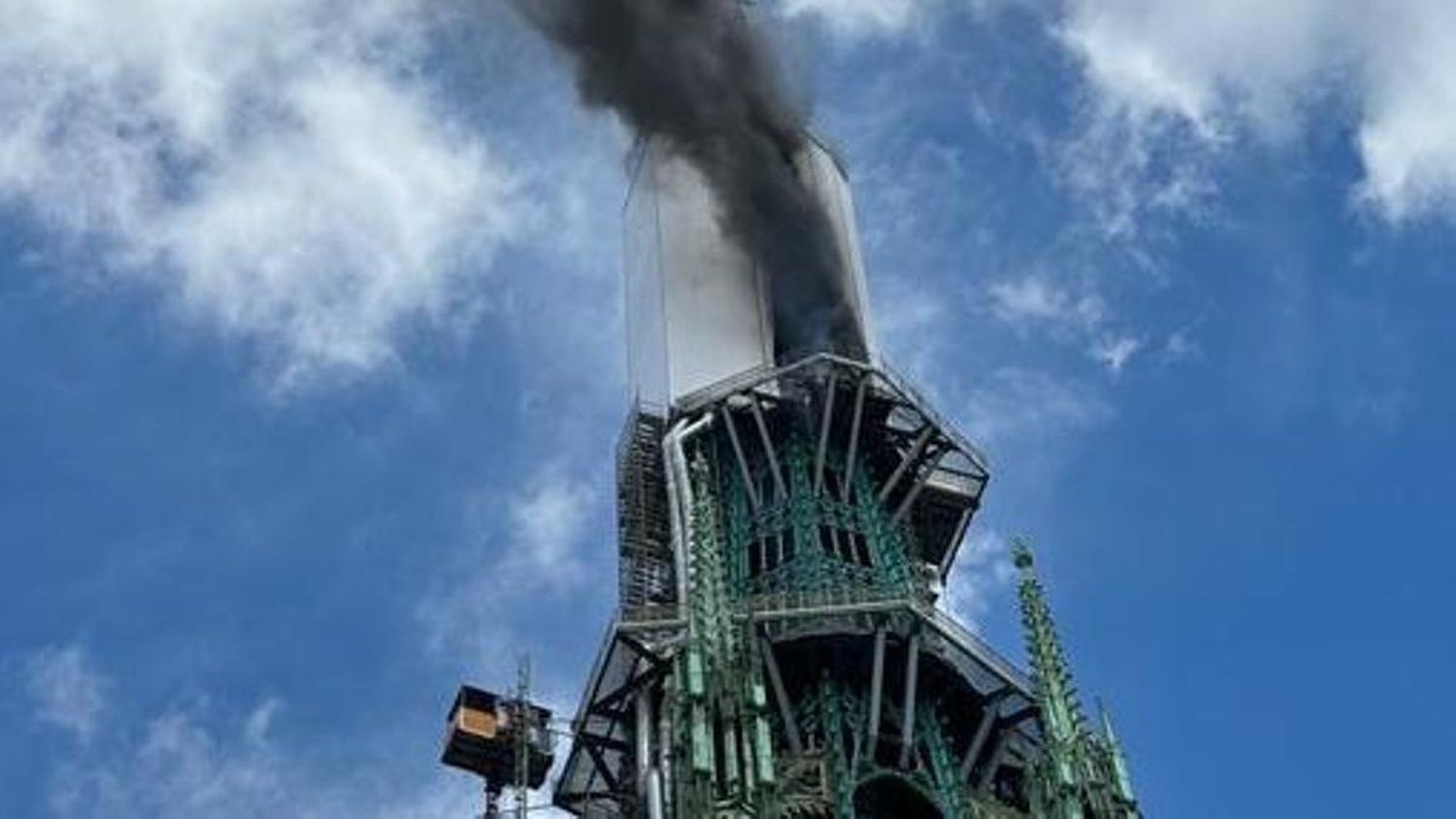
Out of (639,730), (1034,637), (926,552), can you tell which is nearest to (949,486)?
(926,552)

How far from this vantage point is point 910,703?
285ft

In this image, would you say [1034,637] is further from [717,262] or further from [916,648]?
[717,262]

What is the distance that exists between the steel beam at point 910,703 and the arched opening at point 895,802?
1.01 metres

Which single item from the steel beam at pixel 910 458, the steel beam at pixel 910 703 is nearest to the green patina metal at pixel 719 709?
A: the steel beam at pixel 910 703

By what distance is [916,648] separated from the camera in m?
87.6

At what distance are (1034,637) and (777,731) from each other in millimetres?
10928

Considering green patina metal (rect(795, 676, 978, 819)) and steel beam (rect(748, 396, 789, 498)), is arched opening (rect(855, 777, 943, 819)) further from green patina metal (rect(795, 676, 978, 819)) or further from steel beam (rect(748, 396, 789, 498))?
steel beam (rect(748, 396, 789, 498))

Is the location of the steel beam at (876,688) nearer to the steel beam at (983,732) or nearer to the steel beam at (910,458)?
the steel beam at (983,732)

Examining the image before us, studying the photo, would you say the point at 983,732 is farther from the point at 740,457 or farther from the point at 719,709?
the point at 740,457

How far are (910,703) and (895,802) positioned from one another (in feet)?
11.3

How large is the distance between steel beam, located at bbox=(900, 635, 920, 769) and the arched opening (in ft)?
3.33

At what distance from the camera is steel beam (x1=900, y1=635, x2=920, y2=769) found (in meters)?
86.2

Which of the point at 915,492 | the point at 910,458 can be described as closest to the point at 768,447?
the point at 910,458

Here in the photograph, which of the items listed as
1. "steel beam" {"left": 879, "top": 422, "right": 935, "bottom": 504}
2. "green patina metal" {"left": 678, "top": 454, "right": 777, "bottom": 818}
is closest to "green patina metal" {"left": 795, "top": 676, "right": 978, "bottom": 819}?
"green patina metal" {"left": 678, "top": 454, "right": 777, "bottom": 818}
